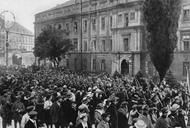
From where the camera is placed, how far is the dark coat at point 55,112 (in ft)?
37.3

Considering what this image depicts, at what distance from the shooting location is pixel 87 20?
48.7m

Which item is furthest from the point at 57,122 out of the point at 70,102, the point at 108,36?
the point at 108,36

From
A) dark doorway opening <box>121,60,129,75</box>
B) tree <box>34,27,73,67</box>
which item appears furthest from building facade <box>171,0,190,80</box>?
tree <box>34,27,73,67</box>

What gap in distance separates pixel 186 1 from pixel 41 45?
70.5 feet

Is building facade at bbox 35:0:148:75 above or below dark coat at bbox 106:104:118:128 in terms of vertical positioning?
above

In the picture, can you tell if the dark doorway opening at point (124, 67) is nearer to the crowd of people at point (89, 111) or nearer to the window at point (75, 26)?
the window at point (75, 26)

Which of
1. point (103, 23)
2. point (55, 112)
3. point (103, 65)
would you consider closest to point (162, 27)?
point (103, 65)

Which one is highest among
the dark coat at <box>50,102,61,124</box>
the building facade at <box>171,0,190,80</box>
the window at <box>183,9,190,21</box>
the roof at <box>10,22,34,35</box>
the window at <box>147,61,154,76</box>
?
the roof at <box>10,22,34,35</box>

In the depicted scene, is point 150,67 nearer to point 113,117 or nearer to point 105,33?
point 105,33

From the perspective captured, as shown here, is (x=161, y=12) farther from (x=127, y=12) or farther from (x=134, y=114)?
(x=134, y=114)

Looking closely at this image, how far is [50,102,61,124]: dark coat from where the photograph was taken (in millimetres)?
11375

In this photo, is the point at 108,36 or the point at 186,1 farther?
the point at 108,36

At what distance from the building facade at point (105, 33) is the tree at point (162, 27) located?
28.8 feet

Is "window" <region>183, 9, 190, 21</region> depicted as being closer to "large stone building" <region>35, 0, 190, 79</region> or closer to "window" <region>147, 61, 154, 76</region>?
"large stone building" <region>35, 0, 190, 79</region>
